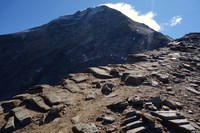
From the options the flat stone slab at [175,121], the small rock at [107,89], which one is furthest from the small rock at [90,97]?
the flat stone slab at [175,121]

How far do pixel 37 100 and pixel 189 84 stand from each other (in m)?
8.95

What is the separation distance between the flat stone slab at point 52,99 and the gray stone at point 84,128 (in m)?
3.12

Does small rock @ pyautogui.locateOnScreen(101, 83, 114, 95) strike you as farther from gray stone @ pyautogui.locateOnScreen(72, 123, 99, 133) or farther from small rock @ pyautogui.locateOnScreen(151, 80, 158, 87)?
gray stone @ pyautogui.locateOnScreen(72, 123, 99, 133)

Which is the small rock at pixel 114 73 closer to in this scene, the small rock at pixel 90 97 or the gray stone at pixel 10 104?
the small rock at pixel 90 97

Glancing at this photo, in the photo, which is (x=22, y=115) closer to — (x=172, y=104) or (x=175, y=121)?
(x=175, y=121)

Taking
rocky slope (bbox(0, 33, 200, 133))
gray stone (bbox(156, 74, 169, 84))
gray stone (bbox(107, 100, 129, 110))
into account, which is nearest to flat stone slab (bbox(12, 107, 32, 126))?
rocky slope (bbox(0, 33, 200, 133))

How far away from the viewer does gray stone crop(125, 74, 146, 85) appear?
1694 centimetres

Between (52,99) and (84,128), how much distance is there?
4014 mm

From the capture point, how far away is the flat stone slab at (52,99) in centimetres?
1455

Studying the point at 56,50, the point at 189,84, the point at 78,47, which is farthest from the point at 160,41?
the point at 189,84

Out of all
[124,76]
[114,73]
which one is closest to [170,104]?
[124,76]

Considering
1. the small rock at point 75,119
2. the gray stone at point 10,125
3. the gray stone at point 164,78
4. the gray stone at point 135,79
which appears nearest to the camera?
the small rock at point 75,119

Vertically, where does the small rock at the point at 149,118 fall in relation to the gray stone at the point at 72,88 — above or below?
below

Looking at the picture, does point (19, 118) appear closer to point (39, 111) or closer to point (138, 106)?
point (39, 111)
